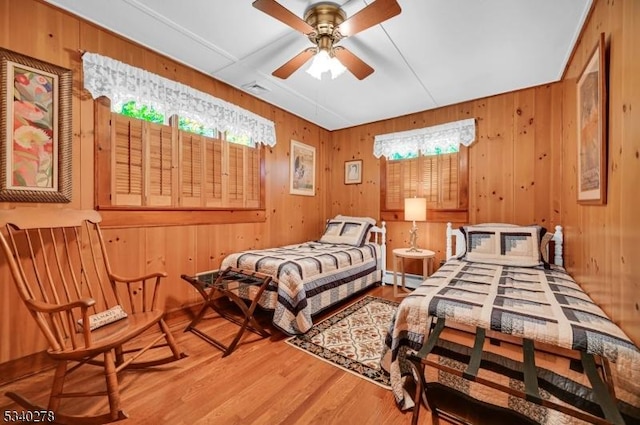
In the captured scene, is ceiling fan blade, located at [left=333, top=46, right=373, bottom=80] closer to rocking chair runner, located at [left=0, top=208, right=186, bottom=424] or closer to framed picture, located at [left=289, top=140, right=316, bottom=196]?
framed picture, located at [left=289, top=140, right=316, bottom=196]

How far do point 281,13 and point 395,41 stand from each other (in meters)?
1.03

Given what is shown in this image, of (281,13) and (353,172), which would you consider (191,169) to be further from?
(353,172)

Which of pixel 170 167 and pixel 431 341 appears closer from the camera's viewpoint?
pixel 431 341

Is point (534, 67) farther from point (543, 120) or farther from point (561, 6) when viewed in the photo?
point (561, 6)

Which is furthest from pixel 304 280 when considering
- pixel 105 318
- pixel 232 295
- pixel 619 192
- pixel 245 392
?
pixel 619 192

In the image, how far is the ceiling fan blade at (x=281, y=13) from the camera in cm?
149

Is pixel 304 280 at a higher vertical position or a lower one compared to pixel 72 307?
lower

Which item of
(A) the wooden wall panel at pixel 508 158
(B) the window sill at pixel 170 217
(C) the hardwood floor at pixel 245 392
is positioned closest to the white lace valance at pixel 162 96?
(B) the window sill at pixel 170 217

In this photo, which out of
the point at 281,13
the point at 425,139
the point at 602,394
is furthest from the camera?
the point at 425,139

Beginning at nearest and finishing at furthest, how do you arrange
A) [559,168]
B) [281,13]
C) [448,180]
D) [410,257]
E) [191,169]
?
[281,13]
[191,169]
[559,168]
[410,257]
[448,180]

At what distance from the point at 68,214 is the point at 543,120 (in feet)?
14.1

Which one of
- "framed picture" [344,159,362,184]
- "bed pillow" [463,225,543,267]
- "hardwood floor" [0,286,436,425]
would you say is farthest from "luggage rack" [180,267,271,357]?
"framed picture" [344,159,362,184]

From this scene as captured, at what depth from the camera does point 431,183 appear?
3566 millimetres

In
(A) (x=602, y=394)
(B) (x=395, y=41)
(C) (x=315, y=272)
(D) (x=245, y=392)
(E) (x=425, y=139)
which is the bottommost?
(D) (x=245, y=392)
